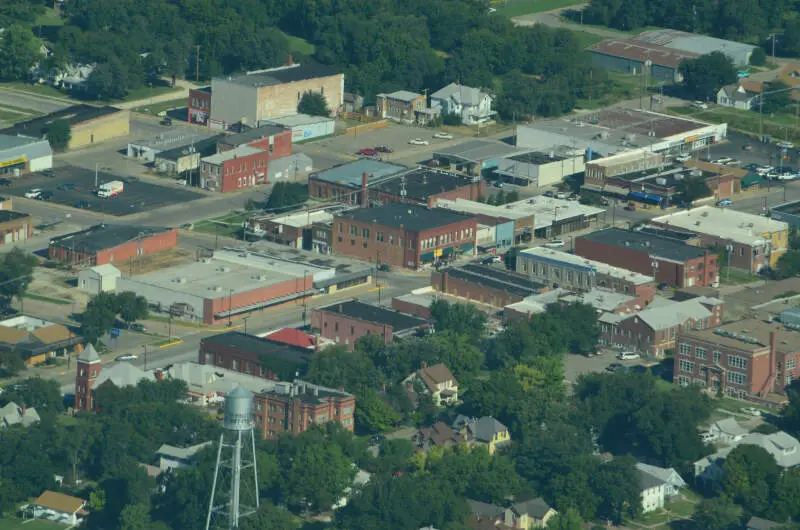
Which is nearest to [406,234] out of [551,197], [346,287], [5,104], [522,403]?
[346,287]

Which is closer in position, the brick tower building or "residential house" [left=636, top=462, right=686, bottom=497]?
"residential house" [left=636, top=462, right=686, bottom=497]

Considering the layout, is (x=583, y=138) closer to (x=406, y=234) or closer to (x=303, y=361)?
(x=406, y=234)

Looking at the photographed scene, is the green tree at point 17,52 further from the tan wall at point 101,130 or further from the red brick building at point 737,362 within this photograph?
the red brick building at point 737,362

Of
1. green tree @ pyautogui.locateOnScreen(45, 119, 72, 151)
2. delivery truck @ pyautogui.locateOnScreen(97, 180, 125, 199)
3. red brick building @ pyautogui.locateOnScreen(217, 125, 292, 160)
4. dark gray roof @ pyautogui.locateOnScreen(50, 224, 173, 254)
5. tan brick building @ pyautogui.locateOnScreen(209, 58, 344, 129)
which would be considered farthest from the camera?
tan brick building @ pyautogui.locateOnScreen(209, 58, 344, 129)

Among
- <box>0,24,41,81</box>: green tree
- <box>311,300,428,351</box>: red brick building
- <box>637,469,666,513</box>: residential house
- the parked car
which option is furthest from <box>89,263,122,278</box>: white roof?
<box>0,24,41,81</box>: green tree

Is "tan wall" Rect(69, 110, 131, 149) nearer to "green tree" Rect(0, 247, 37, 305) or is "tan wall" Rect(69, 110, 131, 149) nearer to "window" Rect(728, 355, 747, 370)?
"green tree" Rect(0, 247, 37, 305)

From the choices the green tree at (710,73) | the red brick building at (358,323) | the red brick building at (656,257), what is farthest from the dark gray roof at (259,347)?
the green tree at (710,73)
